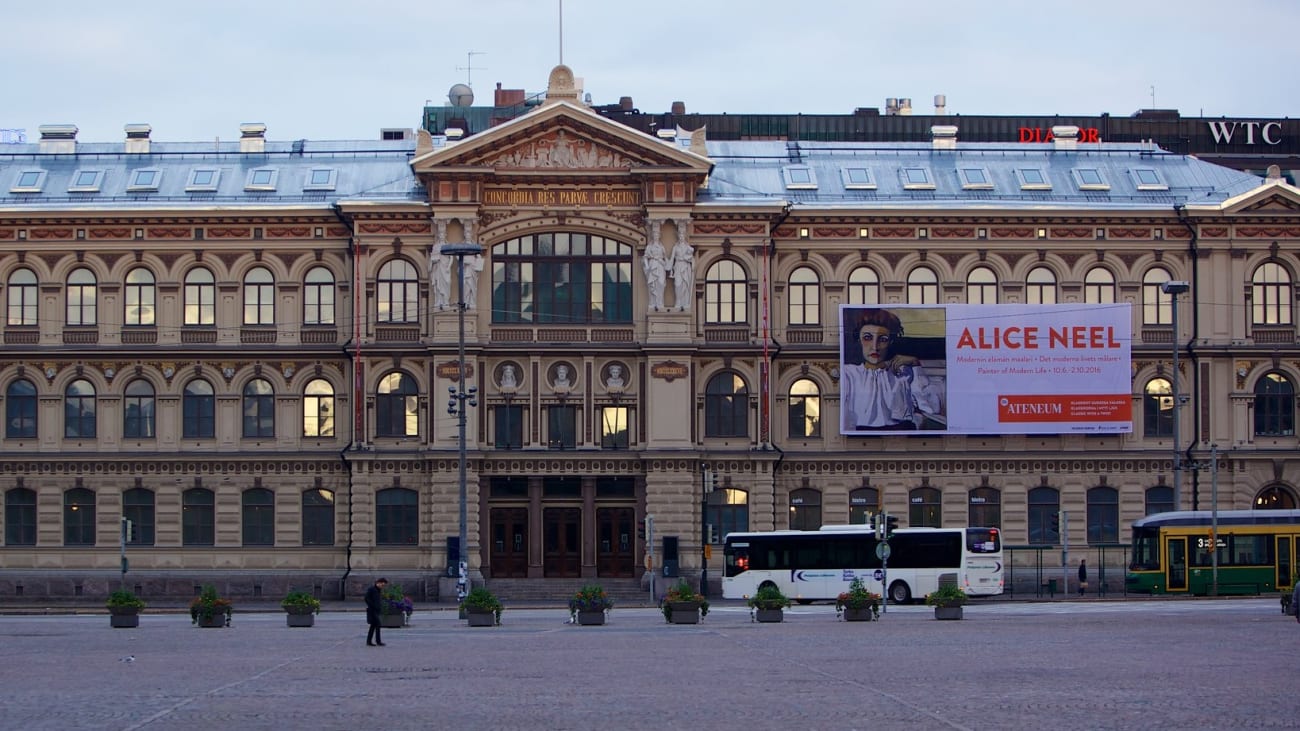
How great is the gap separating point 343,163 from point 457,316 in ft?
36.6

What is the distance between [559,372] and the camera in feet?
266

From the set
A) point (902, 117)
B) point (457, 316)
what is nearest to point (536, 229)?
point (457, 316)

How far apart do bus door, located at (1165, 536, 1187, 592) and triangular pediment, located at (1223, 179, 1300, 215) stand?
614 inches

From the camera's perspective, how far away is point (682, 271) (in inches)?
3167

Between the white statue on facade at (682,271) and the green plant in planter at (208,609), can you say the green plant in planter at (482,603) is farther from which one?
the white statue on facade at (682,271)

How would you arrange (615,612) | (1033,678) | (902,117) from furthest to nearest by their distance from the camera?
(902,117), (615,612), (1033,678)

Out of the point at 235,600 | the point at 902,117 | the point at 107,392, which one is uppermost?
the point at 902,117

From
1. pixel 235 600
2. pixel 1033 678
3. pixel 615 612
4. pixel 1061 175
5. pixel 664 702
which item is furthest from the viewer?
pixel 1061 175

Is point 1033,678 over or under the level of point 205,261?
under

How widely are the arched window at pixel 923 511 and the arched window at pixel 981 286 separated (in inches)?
326

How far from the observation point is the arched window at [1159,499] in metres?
82.7

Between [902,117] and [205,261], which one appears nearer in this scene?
[205,261]

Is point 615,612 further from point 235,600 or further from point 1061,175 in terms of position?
point 1061,175

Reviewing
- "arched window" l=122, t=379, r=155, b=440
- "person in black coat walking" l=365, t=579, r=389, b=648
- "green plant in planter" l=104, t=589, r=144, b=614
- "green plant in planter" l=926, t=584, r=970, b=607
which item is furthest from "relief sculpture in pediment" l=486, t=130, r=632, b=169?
"person in black coat walking" l=365, t=579, r=389, b=648
